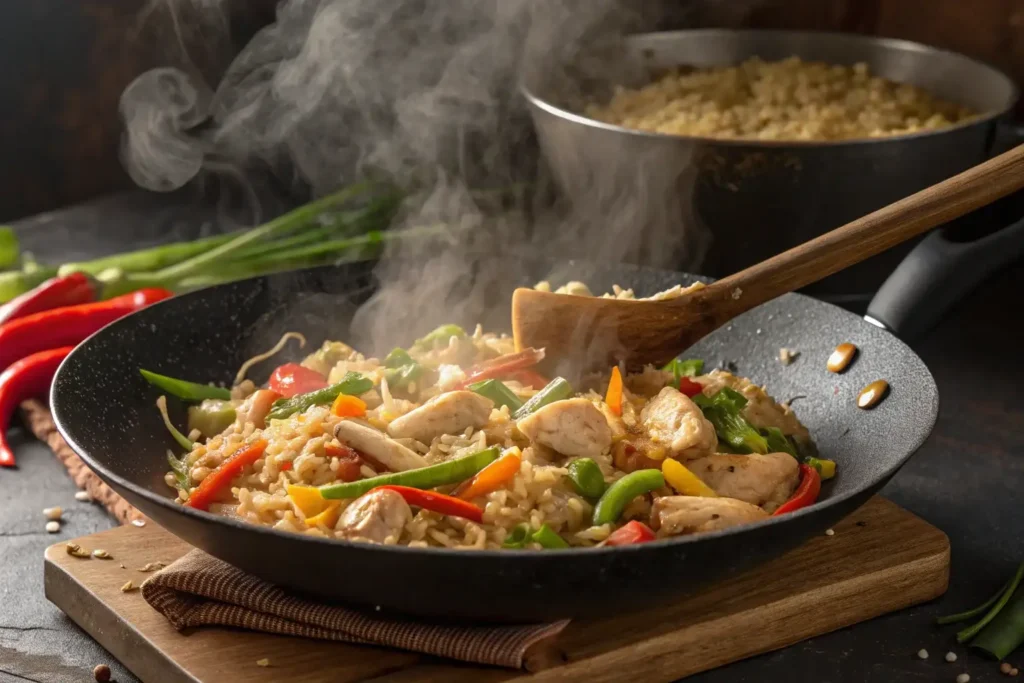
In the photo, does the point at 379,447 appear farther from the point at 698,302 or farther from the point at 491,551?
the point at 698,302

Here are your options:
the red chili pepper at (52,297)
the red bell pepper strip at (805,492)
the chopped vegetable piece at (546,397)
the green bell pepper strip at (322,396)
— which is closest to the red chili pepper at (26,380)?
the red chili pepper at (52,297)

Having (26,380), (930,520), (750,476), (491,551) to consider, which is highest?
(491,551)

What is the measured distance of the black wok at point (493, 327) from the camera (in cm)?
209

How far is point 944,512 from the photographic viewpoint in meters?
3.19

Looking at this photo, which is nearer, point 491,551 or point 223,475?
point 491,551

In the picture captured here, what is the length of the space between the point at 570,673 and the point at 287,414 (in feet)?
3.57

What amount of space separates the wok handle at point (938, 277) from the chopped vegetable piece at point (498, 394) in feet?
3.63

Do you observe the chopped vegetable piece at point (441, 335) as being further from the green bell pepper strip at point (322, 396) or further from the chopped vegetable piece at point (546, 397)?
the chopped vegetable piece at point (546, 397)

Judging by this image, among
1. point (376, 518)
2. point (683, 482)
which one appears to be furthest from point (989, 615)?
point (376, 518)

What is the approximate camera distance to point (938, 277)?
334cm

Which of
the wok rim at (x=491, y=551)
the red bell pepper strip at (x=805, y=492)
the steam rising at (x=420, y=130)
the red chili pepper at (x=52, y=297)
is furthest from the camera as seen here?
the red chili pepper at (x=52, y=297)

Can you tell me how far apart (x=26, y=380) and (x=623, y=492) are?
226 cm

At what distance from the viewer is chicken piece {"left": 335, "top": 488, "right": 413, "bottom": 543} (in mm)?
2291

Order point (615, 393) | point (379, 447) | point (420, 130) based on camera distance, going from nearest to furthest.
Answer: point (379, 447), point (615, 393), point (420, 130)
